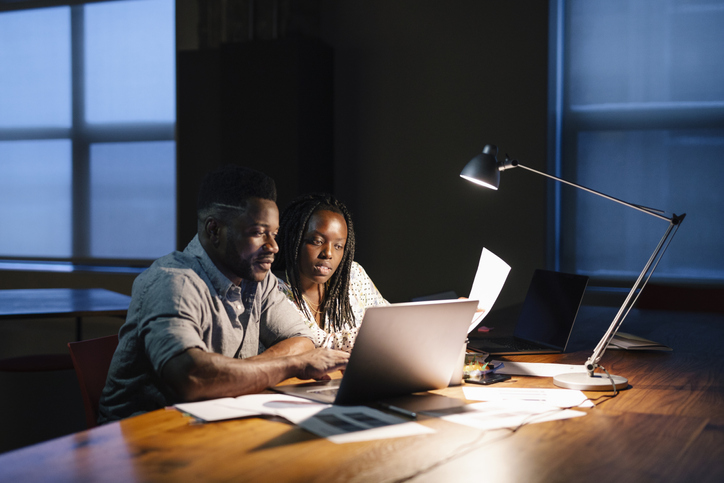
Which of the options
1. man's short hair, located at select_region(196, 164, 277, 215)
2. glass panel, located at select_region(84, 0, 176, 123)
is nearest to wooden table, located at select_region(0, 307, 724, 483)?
man's short hair, located at select_region(196, 164, 277, 215)

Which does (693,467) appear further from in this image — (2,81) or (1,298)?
(2,81)

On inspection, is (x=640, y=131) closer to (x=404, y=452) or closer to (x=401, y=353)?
(x=401, y=353)

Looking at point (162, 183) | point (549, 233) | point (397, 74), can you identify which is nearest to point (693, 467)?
point (549, 233)

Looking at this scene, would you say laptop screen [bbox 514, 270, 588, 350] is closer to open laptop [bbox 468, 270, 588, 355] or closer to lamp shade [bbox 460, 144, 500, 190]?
open laptop [bbox 468, 270, 588, 355]

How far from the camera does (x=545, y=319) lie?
7.14ft

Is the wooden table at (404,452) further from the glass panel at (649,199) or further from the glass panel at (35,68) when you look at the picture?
the glass panel at (35,68)

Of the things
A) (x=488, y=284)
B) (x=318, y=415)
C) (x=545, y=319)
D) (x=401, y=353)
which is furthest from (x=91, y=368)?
(x=545, y=319)

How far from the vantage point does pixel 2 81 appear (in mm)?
5363

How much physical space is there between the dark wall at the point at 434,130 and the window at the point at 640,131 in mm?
251

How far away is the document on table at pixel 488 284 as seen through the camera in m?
1.79

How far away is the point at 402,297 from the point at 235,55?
6.39 ft

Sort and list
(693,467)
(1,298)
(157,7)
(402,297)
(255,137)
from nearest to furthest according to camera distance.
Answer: (693,467), (1,298), (255,137), (402,297), (157,7)

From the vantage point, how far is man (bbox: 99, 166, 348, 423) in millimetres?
1342

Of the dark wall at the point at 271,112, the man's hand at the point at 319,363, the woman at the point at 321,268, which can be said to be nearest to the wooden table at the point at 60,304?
the dark wall at the point at 271,112
